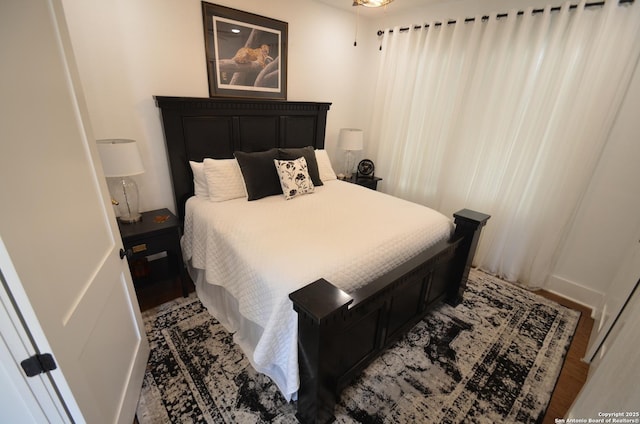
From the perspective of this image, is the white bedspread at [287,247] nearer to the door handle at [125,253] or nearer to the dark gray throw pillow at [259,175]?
the dark gray throw pillow at [259,175]

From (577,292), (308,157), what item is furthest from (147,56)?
(577,292)

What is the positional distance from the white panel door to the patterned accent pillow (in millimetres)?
1289

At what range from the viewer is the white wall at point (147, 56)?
1849 mm

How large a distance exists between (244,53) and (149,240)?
1814mm

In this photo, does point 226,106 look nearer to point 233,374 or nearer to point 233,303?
point 233,303

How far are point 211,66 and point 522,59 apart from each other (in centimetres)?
267

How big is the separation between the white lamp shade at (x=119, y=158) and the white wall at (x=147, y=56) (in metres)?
0.33

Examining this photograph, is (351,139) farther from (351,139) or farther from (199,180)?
(199,180)

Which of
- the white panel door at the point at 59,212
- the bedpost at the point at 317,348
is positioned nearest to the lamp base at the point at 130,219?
the white panel door at the point at 59,212

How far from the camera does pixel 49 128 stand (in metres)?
0.90

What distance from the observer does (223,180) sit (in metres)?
2.27

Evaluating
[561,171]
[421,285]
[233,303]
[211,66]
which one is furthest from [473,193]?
[211,66]

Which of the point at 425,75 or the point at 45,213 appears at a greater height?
the point at 425,75

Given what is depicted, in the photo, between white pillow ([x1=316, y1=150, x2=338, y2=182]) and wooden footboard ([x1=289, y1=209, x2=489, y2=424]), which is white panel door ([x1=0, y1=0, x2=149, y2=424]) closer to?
wooden footboard ([x1=289, y1=209, x2=489, y2=424])
